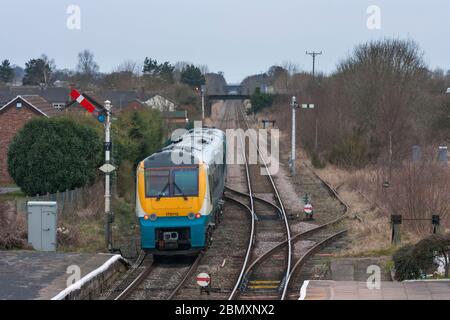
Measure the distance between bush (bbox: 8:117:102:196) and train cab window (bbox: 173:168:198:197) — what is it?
725 centimetres

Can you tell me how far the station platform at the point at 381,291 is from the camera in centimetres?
1090

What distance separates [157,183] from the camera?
16.8m

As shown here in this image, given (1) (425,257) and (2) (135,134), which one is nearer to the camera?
(1) (425,257)

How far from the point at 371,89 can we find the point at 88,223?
2087 cm

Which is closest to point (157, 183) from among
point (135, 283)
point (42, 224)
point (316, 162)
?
point (42, 224)

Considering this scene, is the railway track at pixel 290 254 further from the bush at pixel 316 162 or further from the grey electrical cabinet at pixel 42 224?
the bush at pixel 316 162

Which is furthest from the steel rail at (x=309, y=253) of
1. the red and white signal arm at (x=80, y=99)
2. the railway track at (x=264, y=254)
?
the red and white signal arm at (x=80, y=99)

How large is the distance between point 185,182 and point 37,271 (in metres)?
4.32

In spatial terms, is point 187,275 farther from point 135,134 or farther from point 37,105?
point 37,105

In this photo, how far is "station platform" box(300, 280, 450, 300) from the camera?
429 inches
